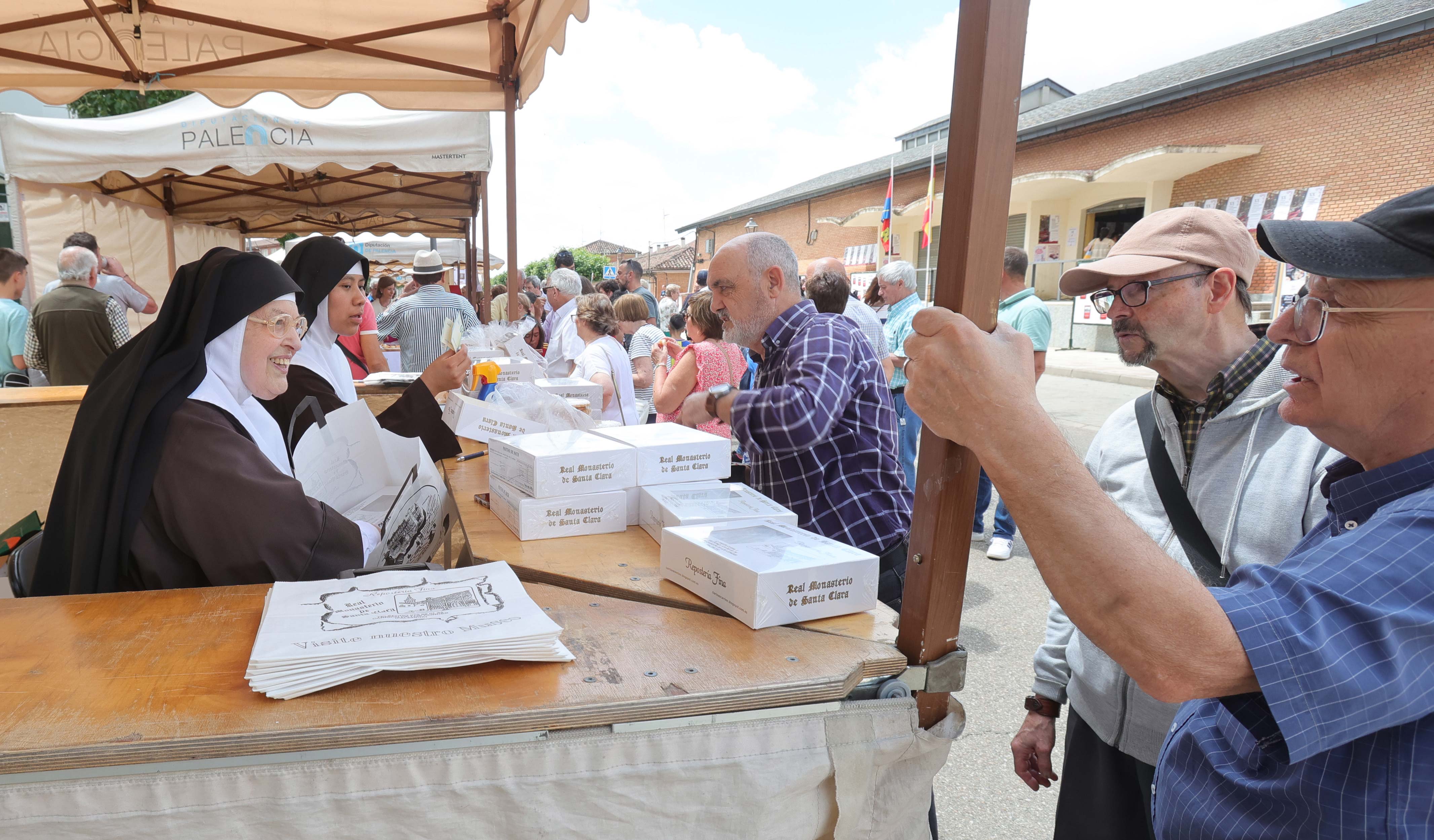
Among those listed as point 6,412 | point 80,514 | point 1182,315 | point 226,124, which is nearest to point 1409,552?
point 1182,315

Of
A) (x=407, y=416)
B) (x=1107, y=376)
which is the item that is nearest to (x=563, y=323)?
(x=407, y=416)

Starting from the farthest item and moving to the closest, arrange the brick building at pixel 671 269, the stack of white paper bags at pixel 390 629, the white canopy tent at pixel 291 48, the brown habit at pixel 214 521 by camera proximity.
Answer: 1. the brick building at pixel 671 269
2. the white canopy tent at pixel 291 48
3. the brown habit at pixel 214 521
4. the stack of white paper bags at pixel 390 629

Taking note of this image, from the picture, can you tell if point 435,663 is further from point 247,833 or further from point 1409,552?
point 1409,552

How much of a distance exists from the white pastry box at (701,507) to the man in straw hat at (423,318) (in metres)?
5.26

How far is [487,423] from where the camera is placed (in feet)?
8.32

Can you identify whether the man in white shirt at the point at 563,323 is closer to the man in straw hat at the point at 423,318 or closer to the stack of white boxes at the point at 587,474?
the man in straw hat at the point at 423,318

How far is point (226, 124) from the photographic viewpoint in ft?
17.6

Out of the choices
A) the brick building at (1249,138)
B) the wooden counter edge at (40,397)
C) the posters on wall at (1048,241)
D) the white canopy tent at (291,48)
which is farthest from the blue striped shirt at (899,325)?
the posters on wall at (1048,241)

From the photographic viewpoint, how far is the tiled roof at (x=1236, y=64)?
12508 millimetres

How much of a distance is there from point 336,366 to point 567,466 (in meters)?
2.09

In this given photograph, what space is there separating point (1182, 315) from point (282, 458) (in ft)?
7.46

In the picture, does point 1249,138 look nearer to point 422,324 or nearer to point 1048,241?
point 1048,241

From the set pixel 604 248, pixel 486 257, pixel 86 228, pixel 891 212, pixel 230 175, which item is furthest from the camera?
pixel 604 248

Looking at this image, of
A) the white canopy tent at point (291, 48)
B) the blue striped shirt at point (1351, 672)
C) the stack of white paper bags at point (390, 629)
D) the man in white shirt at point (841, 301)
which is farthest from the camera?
the man in white shirt at point (841, 301)
